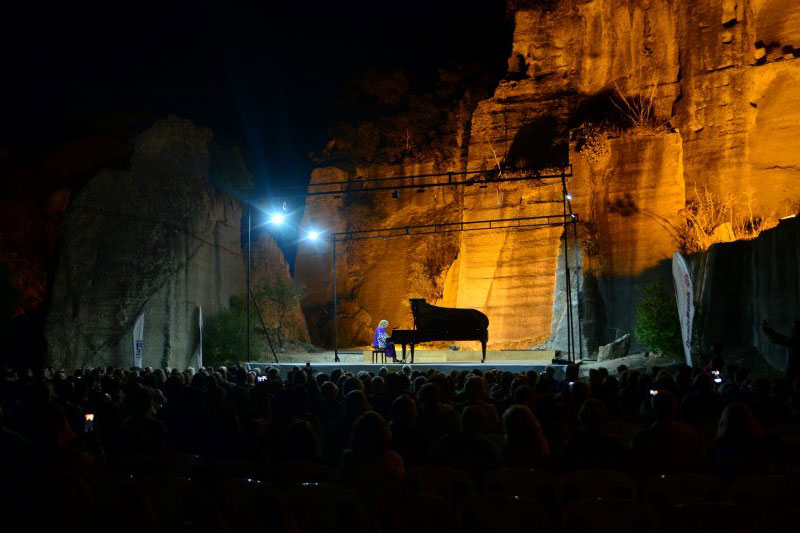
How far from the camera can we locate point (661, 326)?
63.8ft

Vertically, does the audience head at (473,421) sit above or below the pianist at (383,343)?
below

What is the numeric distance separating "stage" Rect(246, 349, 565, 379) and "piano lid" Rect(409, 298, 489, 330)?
0.97m

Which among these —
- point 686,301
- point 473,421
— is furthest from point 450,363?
point 473,421

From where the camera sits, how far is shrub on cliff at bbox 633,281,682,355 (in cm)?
1928

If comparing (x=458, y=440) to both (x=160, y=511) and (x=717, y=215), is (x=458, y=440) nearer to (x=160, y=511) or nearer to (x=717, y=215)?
(x=160, y=511)

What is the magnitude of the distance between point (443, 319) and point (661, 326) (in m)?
5.80

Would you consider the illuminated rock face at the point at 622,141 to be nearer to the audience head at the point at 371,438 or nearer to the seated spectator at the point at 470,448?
the seated spectator at the point at 470,448

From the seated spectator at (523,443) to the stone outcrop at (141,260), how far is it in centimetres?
1607

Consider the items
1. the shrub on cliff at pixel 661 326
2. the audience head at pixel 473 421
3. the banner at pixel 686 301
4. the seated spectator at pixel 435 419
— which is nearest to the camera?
the audience head at pixel 473 421

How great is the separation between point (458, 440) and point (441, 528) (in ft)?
6.12

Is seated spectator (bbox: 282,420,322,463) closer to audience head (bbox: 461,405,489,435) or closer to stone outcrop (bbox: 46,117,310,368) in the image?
audience head (bbox: 461,405,489,435)

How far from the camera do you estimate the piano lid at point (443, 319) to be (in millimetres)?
19203

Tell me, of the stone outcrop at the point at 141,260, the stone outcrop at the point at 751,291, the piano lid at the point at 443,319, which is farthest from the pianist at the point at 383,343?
the stone outcrop at the point at 751,291

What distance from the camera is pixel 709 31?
26297 mm
